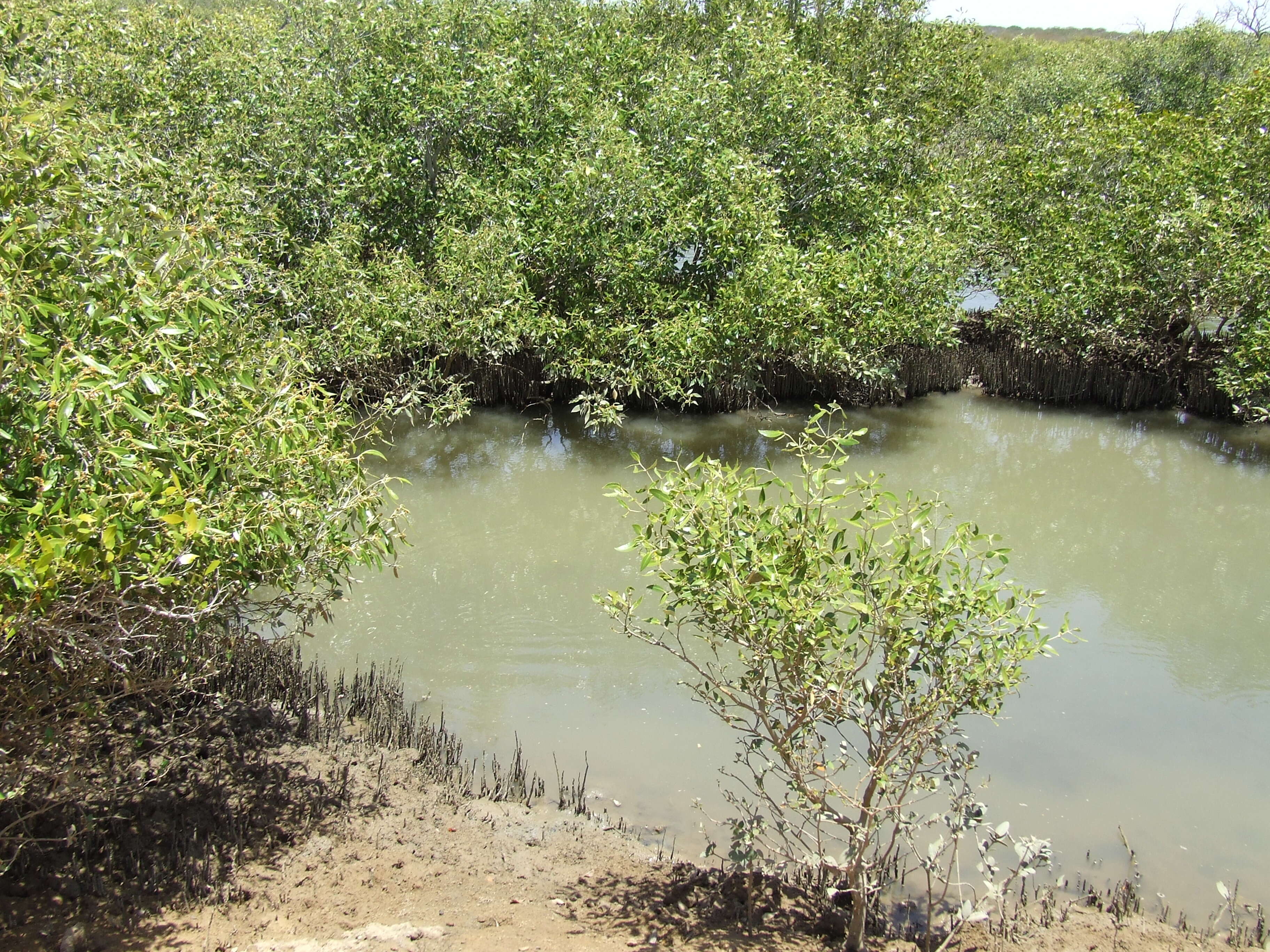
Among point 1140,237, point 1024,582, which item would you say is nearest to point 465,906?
point 1024,582

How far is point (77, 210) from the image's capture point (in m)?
4.31

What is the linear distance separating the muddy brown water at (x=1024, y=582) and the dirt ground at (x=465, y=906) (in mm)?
657

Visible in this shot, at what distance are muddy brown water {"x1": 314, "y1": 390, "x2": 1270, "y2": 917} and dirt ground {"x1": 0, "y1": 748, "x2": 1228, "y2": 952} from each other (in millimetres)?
657

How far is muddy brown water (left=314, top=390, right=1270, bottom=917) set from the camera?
6016 millimetres

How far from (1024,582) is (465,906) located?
6.49 meters

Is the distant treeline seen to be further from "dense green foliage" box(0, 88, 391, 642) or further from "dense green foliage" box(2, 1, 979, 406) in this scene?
"dense green foliage" box(0, 88, 391, 642)

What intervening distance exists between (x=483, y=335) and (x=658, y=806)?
7.15 meters

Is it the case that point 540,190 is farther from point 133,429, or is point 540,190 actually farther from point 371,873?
point 371,873

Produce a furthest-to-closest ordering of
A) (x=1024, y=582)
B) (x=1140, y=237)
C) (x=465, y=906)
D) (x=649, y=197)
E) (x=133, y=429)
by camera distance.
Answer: (x=1140, y=237)
(x=649, y=197)
(x=1024, y=582)
(x=465, y=906)
(x=133, y=429)

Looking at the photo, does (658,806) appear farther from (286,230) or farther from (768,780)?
(286,230)

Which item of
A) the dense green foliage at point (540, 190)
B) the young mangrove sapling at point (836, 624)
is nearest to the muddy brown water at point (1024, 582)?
the dense green foliage at point (540, 190)

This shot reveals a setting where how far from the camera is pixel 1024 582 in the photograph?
30.1ft

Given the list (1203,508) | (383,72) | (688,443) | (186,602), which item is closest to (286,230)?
(383,72)

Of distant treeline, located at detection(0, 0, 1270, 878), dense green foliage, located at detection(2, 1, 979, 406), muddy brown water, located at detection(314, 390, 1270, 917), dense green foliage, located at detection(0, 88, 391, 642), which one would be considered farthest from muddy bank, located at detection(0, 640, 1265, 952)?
dense green foliage, located at detection(2, 1, 979, 406)
